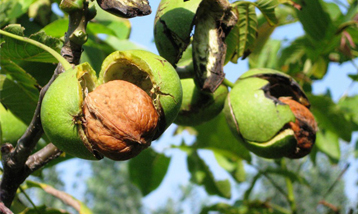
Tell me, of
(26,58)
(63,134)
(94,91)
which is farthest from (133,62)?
(26,58)

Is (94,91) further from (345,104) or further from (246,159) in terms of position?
(345,104)

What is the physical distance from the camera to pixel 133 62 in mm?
1443

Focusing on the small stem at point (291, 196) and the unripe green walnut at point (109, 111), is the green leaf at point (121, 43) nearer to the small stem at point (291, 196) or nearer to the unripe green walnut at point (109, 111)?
the unripe green walnut at point (109, 111)

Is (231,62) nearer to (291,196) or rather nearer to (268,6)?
(268,6)

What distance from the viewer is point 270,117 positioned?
183cm

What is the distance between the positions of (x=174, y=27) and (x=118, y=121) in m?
0.59

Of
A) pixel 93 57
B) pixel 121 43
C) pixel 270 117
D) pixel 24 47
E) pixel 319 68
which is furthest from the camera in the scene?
pixel 319 68

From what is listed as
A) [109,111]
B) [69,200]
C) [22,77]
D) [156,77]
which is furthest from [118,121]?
[69,200]

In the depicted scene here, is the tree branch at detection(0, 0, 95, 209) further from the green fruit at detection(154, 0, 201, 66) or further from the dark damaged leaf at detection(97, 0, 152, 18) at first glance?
the green fruit at detection(154, 0, 201, 66)

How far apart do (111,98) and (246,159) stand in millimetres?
1854

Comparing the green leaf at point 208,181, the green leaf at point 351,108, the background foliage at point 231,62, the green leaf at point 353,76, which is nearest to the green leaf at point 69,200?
the background foliage at point 231,62

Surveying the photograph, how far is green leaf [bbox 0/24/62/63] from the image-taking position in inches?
63.4

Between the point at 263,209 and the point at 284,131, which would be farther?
the point at 263,209

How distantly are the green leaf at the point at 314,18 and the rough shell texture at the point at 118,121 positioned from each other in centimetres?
146
